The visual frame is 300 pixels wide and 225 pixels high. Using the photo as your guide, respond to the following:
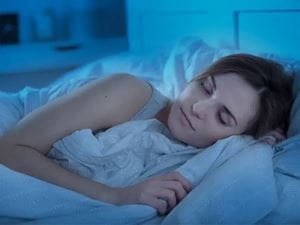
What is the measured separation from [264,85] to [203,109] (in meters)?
0.16

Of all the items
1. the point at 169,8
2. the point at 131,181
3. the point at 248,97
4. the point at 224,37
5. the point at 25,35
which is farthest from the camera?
the point at 25,35

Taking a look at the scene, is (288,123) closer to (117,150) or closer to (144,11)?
(117,150)

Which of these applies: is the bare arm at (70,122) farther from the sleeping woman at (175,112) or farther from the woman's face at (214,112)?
the woman's face at (214,112)

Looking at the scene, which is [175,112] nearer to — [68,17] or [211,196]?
[211,196]

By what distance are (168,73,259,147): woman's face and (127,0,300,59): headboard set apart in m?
0.48

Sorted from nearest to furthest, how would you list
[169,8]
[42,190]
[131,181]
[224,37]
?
1. [42,190]
2. [131,181]
3. [224,37]
4. [169,8]

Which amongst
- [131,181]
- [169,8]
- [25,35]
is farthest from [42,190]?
[25,35]

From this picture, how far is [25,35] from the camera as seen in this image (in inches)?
85.6

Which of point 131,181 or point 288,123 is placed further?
point 288,123

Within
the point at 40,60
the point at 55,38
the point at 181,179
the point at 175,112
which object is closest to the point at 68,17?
the point at 55,38

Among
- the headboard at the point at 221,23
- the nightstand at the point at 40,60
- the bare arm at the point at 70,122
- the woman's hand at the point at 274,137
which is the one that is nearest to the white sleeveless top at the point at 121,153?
the bare arm at the point at 70,122

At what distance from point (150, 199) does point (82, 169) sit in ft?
0.58

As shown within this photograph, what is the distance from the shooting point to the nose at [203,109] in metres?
0.96

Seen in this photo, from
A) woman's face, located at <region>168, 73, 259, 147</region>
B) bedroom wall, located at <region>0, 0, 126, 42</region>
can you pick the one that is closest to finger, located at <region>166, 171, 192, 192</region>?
woman's face, located at <region>168, 73, 259, 147</region>
